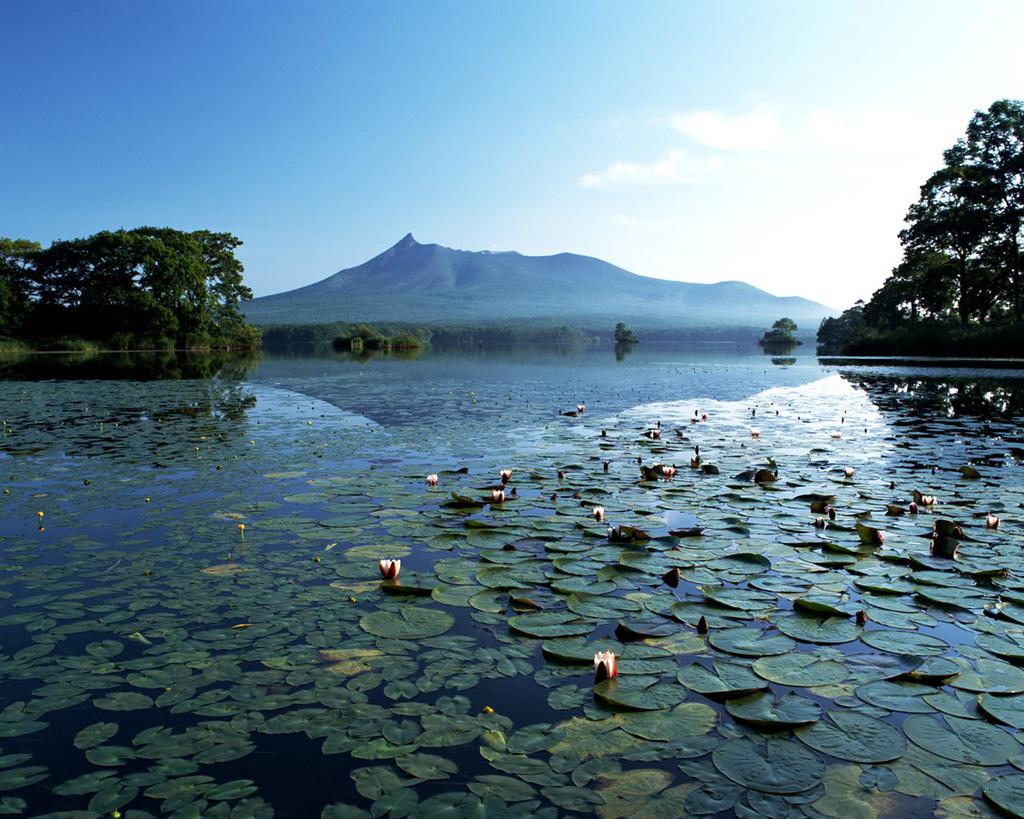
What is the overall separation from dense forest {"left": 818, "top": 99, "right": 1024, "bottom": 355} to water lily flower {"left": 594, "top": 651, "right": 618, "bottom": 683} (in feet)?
148

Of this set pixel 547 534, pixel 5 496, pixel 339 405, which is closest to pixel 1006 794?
pixel 547 534

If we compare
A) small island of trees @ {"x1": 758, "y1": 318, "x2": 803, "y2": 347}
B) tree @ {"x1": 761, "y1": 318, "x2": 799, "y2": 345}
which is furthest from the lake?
tree @ {"x1": 761, "y1": 318, "x2": 799, "y2": 345}

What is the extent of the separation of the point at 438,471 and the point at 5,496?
4.84 metres

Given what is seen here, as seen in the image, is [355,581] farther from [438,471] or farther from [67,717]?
[438,471]

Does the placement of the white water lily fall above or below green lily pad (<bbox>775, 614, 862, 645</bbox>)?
above

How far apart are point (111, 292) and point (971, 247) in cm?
6951

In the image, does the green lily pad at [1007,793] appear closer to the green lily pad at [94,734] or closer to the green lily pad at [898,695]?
the green lily pad at [898,695]

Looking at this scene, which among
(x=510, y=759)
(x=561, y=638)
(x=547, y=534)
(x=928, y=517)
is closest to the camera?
(x=510, y=759)

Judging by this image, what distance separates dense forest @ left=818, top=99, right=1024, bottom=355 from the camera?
40.8m

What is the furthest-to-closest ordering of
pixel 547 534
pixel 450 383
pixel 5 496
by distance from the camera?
1. pixel 450 383
2. pixel 5 496
3. pixel 547 534

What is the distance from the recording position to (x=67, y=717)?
2.84m

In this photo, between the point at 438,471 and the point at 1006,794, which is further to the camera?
the point at 438,471

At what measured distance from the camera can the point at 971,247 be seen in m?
43.8

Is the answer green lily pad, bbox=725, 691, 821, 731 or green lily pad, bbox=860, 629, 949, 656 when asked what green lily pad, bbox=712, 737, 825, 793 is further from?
green lily pad, bbox=860, 629, 949, 656
